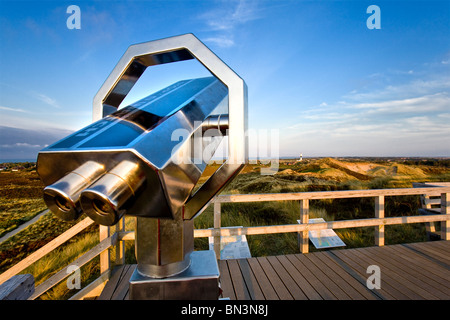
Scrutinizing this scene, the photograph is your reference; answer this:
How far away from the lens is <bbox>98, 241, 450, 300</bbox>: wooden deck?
1.94m

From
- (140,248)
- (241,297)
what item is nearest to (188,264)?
(140,248)

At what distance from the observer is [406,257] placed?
2629 mm

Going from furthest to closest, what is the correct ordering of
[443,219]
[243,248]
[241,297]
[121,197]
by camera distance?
[443,219] < [243,248] < [241,297] < [121,197]

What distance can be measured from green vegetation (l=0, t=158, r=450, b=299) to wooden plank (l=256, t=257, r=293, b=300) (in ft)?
3.63

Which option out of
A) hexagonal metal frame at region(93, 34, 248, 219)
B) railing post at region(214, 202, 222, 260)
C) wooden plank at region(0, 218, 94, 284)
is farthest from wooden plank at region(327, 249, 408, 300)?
wooden plank at region(0, 218, 94, 284)

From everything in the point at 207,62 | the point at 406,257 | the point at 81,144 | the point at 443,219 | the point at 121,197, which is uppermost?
the point at 207,62

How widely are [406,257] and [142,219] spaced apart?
3248 mm

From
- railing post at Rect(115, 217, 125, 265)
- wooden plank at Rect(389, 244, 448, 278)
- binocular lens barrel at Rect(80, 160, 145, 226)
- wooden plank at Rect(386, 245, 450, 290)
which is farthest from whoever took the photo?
railing post at Rect(115, 217, 125, 265)

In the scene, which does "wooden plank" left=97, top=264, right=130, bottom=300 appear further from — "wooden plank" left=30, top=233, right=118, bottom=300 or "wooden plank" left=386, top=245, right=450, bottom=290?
"wooden plank" left=386, top=245, right=450, bottom=290

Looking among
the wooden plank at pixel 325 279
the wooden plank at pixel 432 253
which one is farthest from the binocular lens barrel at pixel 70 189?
the wooden plank at pixel 432 253

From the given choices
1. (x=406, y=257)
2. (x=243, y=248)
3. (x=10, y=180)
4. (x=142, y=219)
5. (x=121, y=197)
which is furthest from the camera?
(x=10, y=180)

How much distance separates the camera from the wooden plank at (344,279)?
1.91 meters

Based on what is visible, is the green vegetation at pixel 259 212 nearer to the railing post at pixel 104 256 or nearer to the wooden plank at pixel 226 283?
the railing post at pixel 104 256
